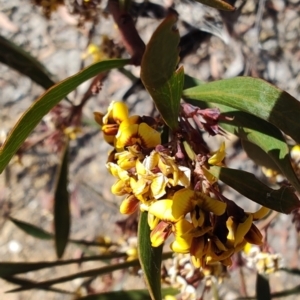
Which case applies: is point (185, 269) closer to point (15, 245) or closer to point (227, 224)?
point (227, 224)

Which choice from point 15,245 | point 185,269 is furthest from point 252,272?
point 15,245

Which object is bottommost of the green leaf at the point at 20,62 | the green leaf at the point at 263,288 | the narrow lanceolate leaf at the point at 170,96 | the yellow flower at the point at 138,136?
the green leaf at the point at 263,288

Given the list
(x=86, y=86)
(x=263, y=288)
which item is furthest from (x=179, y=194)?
(x=86, y=86)

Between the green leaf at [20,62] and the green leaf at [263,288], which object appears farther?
the green leaf at [263,288]

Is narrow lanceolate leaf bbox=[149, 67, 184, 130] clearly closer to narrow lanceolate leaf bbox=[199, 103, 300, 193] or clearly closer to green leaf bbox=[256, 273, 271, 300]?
narrow lanceolate leaf bbox=[199, 103, 300, 193]

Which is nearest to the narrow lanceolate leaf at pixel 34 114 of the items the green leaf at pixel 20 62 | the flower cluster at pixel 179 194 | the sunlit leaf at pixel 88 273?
the flower cluster at pixel 179 194

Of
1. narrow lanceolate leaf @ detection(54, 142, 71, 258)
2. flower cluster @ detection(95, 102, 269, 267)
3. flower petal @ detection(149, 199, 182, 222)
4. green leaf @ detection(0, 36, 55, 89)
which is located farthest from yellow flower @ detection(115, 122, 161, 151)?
narrow lanceolate leaf @ detection(54, 142, 71, 258)

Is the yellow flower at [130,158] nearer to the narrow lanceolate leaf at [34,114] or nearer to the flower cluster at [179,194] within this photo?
the flower cluster at [179,194]
